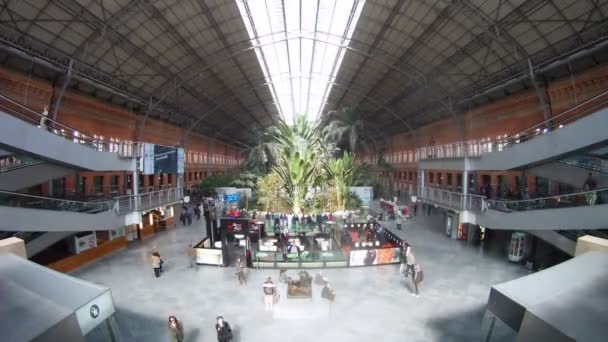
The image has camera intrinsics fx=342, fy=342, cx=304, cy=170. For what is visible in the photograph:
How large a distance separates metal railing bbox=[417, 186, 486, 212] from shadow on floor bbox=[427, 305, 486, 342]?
687cm

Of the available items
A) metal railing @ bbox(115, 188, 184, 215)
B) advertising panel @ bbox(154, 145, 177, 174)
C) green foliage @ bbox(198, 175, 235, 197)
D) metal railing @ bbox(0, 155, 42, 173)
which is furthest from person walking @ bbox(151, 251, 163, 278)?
green foliage @ bbox(198, 175, 235, 197)

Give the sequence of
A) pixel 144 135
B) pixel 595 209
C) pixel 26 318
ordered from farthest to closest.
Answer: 1. pixel 144 135
2. pixel 595 209
3. pixel 26 318

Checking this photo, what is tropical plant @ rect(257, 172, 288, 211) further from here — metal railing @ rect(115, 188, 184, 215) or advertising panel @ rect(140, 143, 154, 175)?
advertising panel @ rect(140, 143, 154, 175)

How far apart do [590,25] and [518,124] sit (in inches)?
329

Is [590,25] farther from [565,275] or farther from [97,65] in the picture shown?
[97,65]

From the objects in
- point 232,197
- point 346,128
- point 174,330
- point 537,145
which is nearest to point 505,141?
point 537,145

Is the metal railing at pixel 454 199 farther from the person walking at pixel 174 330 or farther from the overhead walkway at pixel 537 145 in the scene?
the person walking at pixel 174 330

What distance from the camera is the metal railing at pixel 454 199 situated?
16.8m

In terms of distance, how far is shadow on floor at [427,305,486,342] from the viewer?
9319 millimetres

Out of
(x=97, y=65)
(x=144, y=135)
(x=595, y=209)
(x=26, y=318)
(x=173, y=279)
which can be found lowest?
(x=173, y=279)

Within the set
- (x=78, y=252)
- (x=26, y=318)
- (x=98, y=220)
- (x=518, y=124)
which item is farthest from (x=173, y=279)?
(x=518, y=124)

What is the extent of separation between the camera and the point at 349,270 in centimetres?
1548

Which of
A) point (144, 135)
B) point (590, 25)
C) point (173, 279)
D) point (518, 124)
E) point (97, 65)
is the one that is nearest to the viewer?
point (173, 279)

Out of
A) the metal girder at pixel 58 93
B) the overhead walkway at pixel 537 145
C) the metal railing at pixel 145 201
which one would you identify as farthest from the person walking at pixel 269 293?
the metal girder at pixel 58 93
